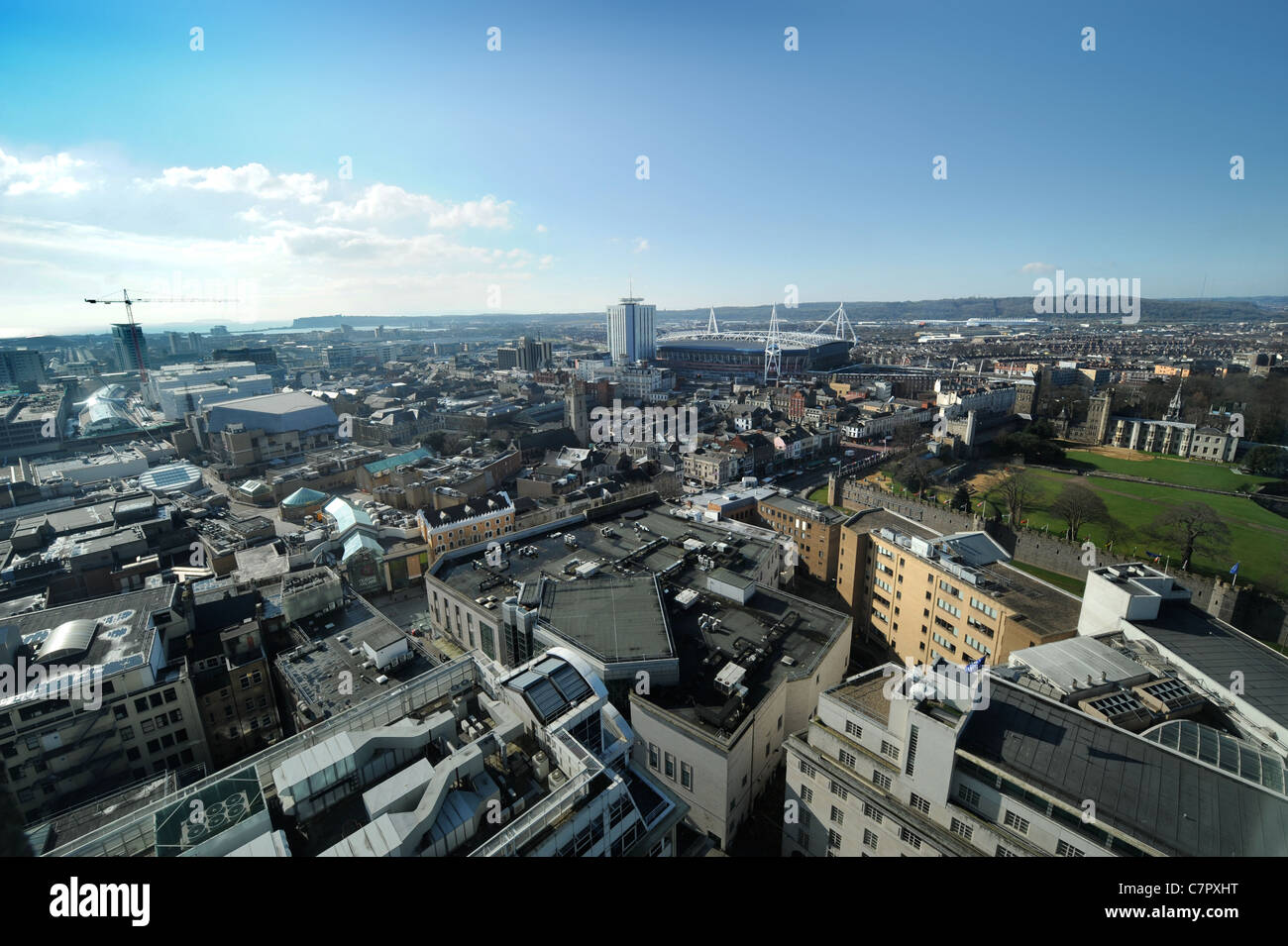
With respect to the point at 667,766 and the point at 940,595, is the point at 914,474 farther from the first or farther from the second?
the point at 667,766

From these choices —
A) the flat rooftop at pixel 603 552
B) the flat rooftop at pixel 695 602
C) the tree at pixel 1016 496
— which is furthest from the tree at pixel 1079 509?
the flat rooftop at pixel 603 552

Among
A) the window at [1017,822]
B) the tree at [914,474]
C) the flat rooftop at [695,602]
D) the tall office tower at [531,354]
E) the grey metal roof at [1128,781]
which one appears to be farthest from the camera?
the tall office tower at [531,354]

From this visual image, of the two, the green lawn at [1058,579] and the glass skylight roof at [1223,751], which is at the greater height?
the glass skylight roof at [1223,751]

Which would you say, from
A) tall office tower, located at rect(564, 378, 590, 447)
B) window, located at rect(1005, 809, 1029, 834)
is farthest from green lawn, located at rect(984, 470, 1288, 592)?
tall office tower, located at rect(564, 378, 590, 447)

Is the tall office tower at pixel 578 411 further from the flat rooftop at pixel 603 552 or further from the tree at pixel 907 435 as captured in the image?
the tree at pixel 907 435
